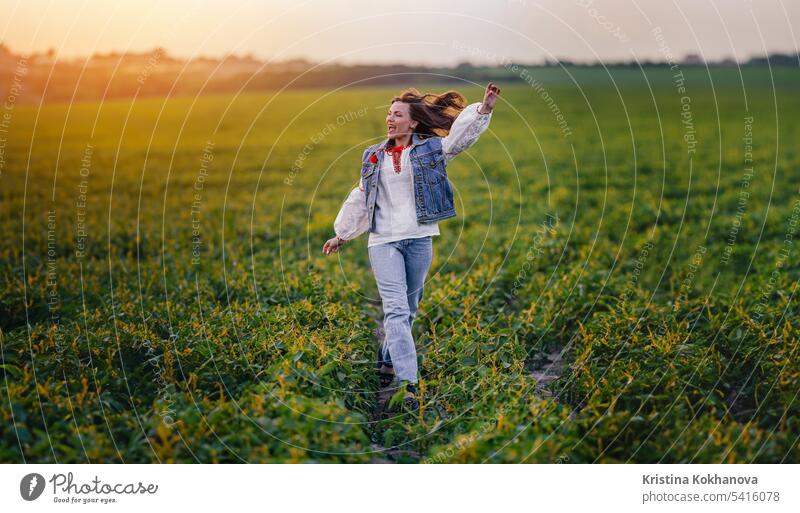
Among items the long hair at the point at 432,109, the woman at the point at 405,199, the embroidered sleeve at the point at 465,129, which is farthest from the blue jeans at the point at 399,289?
the long hair at the point at 432,109

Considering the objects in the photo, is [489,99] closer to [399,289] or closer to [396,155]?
[396,155]

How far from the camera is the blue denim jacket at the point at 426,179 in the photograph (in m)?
6.83

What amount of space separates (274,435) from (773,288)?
6.03 m

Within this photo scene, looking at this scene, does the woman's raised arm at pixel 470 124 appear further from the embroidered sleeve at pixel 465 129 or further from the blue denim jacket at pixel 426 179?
the blue denim jacket at pixel 426 179

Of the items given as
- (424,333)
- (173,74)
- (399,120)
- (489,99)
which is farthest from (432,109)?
(173,74)

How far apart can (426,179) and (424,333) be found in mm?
1960

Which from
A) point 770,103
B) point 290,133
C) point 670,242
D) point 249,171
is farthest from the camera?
point 770,103

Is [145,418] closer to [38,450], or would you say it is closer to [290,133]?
[38,450]

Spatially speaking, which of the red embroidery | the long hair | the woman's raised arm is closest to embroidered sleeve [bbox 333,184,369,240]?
the red embroidery
